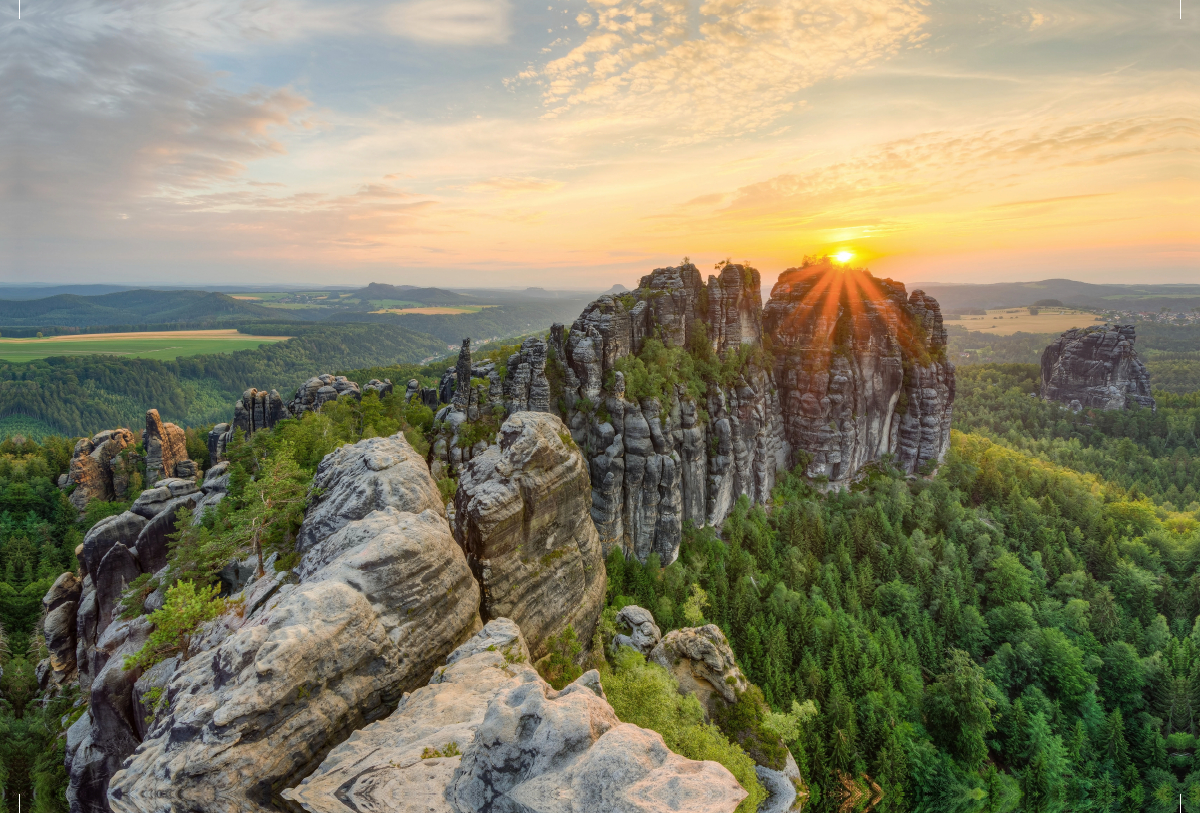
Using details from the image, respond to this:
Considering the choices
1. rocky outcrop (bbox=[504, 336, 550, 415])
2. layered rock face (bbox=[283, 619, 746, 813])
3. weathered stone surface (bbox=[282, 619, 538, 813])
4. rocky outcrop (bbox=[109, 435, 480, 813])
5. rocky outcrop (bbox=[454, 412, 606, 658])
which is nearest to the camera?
layered rock face (bbox=[283, 619, 746, 813])

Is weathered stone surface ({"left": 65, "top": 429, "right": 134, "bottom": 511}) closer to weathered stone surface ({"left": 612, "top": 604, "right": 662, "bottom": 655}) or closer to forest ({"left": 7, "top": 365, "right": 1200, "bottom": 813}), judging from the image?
forest ({"left": 7, "top": 365, "right": 1200, "bottom": 813})

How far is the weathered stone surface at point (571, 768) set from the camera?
26.6 feet

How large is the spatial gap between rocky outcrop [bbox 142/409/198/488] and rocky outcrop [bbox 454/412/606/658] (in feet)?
155

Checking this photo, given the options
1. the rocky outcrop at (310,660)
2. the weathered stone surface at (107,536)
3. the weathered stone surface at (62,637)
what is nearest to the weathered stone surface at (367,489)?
the rocky outcrop at (310,660)

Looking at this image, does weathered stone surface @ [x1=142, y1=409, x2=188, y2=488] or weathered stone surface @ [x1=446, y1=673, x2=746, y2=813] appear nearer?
weathered stone surface @ [x1=446, y1=673, x2=746, y2=813]

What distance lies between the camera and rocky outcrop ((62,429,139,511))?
50.8 m

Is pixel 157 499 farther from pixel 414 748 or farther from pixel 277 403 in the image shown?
pixel 414 748

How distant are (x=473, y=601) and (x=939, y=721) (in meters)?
36.3

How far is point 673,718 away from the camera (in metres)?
18.8

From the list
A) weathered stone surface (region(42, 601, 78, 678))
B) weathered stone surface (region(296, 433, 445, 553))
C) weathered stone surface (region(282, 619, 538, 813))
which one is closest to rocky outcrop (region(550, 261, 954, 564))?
weathered stone surface (region(296, 433, 445, 553))

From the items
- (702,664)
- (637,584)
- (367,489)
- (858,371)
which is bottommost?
(637,584)

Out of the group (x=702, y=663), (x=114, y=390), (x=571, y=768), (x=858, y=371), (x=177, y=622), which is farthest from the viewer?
(x=114, y=390)

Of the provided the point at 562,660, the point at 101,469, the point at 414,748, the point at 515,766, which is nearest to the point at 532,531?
the point at 562,660

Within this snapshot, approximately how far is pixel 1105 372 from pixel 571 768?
126 m
